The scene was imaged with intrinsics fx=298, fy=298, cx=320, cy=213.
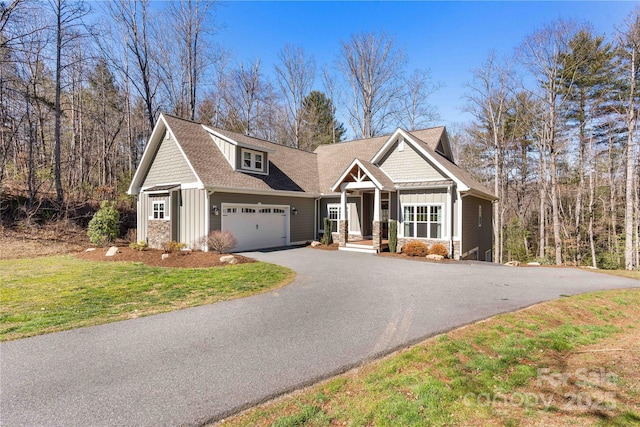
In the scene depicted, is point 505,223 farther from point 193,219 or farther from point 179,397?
point 179,397

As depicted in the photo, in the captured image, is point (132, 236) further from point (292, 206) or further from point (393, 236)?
point (393, 236)

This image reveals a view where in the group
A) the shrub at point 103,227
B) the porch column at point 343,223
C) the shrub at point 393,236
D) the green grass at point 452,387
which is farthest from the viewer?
the porch column at point 343,223

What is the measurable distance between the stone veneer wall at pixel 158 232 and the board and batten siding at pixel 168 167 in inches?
82.1

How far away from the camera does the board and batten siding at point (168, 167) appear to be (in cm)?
1425

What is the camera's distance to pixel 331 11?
1625 cm

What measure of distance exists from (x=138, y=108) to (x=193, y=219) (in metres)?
18.9

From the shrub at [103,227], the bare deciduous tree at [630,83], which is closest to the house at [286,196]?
the shrub at [103,227]

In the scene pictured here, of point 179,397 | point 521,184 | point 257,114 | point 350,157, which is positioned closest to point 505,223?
point 521,184

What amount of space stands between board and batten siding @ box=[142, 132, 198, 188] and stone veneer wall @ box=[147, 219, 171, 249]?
2085 millimetres

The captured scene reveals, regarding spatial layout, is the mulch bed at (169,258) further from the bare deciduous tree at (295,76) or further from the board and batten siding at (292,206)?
the bare deciduous tree at (295,76)

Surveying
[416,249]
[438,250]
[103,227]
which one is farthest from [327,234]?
[103,227]

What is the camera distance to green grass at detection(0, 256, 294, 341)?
5473mm

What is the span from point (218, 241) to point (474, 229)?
1307 centimetres

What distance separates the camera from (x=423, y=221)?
14.4 metres
